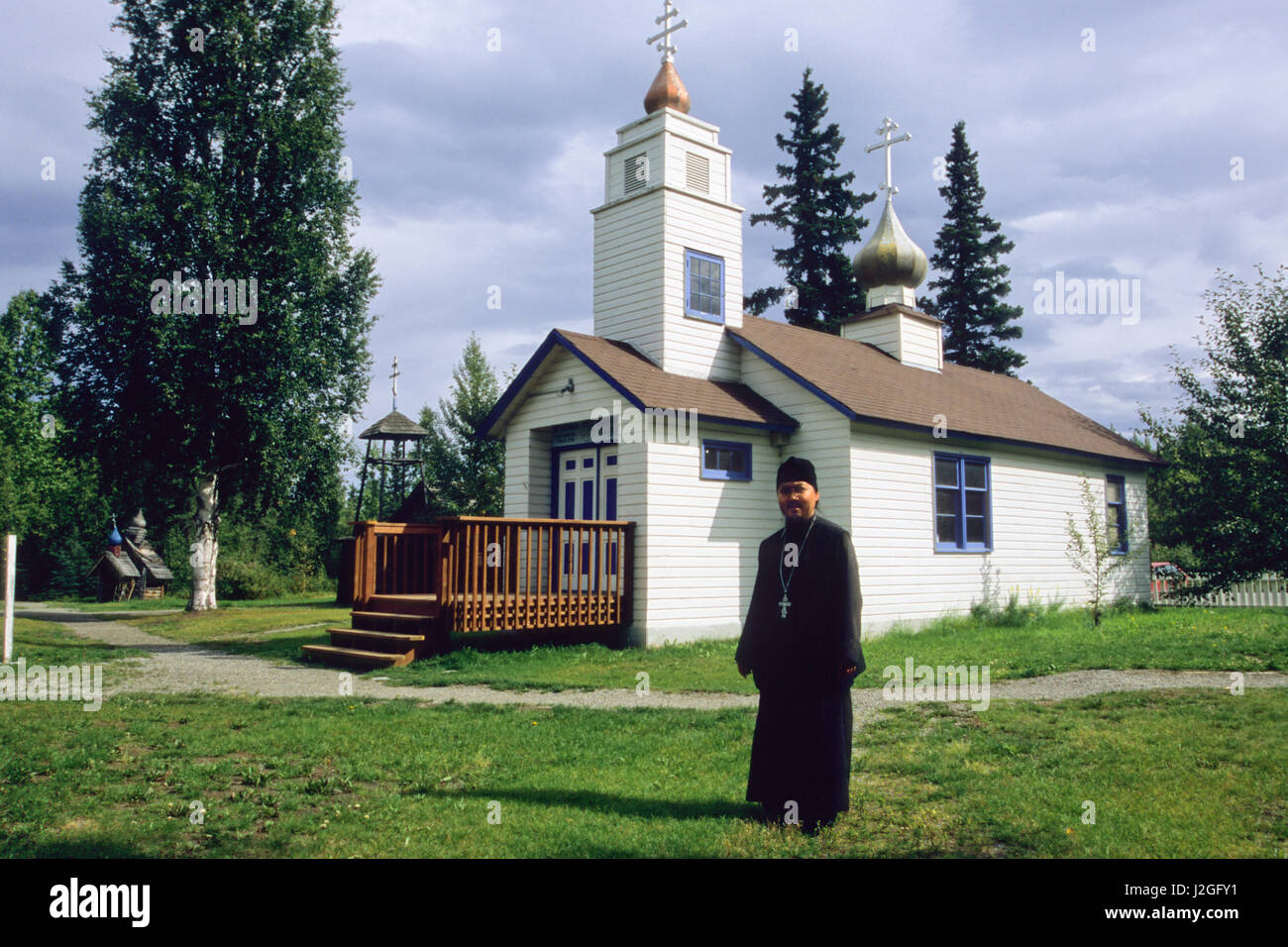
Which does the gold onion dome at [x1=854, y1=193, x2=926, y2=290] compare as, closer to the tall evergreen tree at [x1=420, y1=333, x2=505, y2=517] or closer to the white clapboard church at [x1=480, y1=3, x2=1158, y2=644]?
the white clapboard church at [x1=480, y1=3, x2=1158, y2=644]

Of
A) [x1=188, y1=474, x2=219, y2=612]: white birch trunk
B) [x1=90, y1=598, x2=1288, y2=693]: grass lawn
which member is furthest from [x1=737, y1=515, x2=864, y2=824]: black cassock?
[x1=188, y1=474, x2=219, y2=612]: white birch trunk

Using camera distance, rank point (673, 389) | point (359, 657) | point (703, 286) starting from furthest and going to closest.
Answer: point (703, 286) < point (673, 389) < point (359, 657)

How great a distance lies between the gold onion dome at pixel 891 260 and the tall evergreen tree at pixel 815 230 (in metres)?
12.3

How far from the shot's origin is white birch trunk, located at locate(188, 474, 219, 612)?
23.4 meters

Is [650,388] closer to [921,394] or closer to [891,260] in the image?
[921,394]

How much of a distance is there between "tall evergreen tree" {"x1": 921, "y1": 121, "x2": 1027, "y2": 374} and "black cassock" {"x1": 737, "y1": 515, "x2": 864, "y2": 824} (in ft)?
114

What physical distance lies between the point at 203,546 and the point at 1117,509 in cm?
2362

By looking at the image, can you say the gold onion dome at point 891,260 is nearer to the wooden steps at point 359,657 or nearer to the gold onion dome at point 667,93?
the gold onion dome at point 667,93

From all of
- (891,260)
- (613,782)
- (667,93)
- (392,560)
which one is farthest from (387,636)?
(891,260)

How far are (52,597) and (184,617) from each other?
939 inches

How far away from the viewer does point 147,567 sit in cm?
3759

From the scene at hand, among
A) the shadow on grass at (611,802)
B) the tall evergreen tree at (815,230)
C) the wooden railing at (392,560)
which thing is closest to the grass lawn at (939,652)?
the wooden railing at (392,560)

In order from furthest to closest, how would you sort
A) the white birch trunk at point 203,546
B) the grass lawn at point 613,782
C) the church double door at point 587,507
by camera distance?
1. the white birch trunk at point 203,546
2. the church double door at point 587,507
3. the grass lawn at point 613,782

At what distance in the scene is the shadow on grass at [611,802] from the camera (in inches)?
205
